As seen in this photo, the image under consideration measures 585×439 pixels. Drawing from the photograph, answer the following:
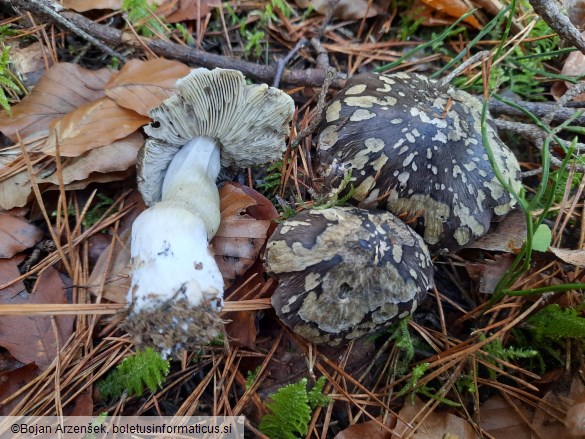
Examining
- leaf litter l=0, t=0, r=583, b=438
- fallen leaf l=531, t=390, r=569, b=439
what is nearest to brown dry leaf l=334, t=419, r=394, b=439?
leaf litter l=0, t=0, r=583, b=438

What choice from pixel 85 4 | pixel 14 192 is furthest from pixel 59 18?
pixel 14 192

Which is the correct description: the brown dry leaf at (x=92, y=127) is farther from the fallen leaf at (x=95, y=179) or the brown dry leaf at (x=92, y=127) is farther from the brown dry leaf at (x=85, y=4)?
the brown dry leaf at (x=85, y=4)

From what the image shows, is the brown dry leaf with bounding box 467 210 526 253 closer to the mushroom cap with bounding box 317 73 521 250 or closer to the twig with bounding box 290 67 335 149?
the mushroom cap with bounding box 317 73 521 250

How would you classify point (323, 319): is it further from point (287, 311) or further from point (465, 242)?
point (465, 242)

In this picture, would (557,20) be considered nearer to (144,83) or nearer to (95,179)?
(144,83)

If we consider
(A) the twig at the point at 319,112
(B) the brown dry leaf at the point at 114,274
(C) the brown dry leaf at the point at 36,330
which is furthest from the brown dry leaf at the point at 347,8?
(C) the brown dry leaf at the point at 36,330
